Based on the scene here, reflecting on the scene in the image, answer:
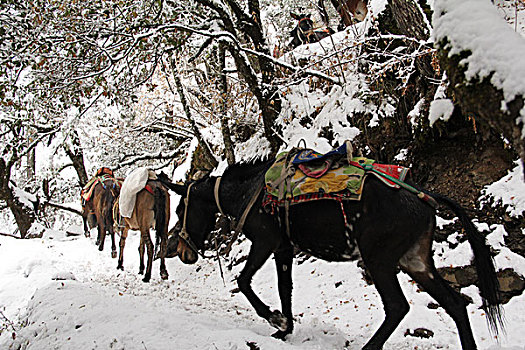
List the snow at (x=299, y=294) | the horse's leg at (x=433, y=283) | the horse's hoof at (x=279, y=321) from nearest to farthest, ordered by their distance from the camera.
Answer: the snow at (x=299, y=294), the horse's leg at (x=433, y=283), the horse's hoof at (x=279, y=321)

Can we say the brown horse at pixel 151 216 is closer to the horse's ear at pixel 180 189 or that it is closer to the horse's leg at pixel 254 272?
the horse's ear at pixel 180 189

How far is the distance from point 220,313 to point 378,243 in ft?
9.12

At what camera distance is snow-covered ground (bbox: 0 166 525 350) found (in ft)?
12.7

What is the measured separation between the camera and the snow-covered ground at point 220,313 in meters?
3.86

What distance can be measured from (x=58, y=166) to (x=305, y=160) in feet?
50.8

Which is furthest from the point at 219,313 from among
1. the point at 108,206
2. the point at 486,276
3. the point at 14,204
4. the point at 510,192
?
the point at 14,204

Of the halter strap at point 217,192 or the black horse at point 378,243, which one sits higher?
the halter strap at point 217,192

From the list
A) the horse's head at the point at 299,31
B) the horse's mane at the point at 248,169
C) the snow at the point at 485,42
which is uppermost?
the horse's head at the point at 299,31

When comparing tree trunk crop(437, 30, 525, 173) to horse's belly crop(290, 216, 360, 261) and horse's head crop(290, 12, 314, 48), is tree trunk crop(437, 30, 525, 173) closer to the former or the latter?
horse's belly crop(290, 216, 360, 261)

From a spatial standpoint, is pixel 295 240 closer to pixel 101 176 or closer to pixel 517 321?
pixel 517 321

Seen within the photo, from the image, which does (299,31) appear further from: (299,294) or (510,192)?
(299,294)

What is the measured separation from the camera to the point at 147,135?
51.2 ft

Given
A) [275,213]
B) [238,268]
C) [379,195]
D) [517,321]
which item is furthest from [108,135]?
[517,321]

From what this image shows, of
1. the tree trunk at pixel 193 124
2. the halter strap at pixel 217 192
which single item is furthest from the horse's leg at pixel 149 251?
the tree trunk at pixel 193 124
